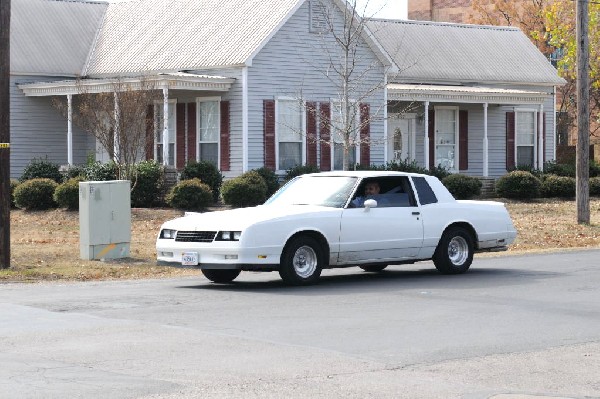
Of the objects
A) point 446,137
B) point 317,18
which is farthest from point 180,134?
point 446,137

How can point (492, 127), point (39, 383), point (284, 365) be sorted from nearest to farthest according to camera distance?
1. point (39, 383)
2. point (284, 365)
3. point (492, 127)

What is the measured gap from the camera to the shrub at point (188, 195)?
3106 cm

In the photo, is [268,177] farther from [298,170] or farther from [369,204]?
[369,204]

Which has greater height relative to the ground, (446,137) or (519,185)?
(446,137)

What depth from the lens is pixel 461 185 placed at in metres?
37.5

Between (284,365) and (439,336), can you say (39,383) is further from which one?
(439,336)

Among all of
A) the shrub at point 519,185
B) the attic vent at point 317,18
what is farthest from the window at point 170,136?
the shrub at point 519,185

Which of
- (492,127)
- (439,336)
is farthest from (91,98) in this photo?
(439,336)

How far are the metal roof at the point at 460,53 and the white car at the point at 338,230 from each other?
71.7 ft

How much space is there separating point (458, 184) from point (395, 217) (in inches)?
804

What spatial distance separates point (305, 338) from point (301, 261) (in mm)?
4678

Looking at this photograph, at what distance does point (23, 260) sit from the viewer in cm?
2039

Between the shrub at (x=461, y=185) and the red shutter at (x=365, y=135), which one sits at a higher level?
the red shutter at (x=365, y=135)

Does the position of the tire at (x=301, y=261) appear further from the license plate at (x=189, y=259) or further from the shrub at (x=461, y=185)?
the shrub at (x=461, y=185)
